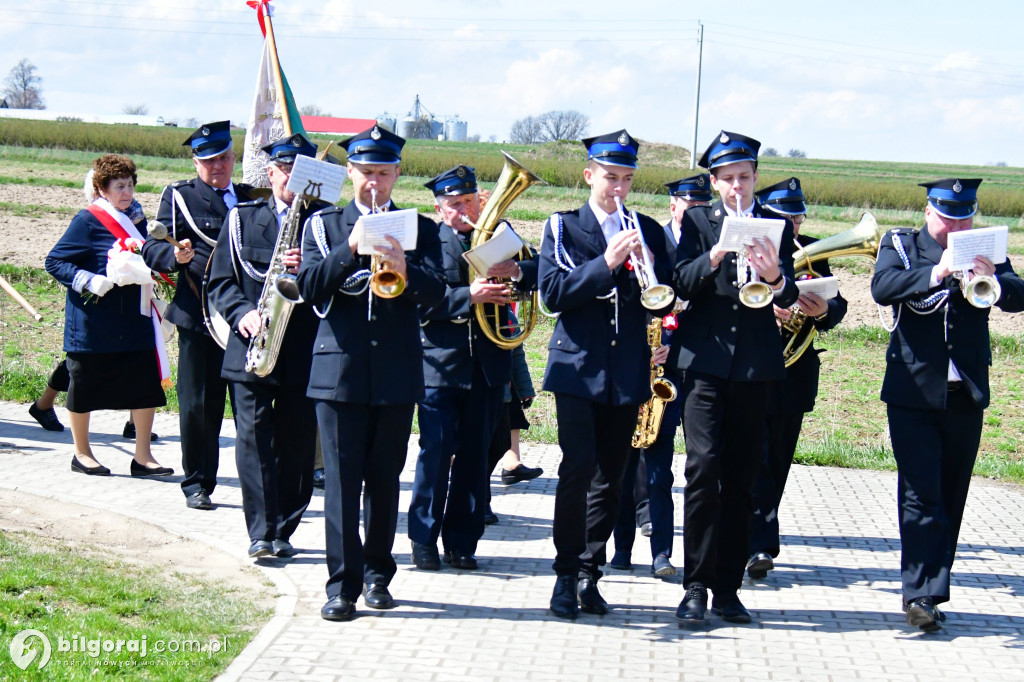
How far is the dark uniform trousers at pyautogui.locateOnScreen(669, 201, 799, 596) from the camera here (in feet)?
19.6

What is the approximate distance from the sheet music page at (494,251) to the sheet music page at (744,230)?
1.23 meters

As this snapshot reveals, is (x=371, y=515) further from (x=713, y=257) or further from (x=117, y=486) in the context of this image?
(x=117, y=486)

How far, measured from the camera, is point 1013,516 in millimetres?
8812

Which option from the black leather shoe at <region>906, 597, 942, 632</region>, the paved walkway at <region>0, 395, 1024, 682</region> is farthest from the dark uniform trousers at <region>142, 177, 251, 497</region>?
the black leather shoe at <region>906, 597, 942, 632</region>

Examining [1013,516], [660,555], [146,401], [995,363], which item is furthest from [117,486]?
[995,363]

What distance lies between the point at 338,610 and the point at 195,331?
277 centimetres

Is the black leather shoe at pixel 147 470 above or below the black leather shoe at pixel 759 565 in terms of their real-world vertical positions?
below

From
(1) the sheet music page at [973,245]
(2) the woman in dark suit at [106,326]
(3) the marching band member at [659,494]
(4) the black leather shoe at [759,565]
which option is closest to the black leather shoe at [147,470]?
(2) the woman in dark suit at [106,326]

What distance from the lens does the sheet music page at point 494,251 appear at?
628 cm

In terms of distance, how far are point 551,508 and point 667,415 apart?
173 centimetres

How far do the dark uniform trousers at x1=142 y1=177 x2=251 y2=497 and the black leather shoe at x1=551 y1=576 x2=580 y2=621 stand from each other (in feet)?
9.94

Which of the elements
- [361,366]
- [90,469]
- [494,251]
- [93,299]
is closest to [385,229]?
[361,366]

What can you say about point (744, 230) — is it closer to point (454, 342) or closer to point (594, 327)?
point (594, 327)

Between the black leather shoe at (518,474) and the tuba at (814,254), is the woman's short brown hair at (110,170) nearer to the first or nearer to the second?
the black leather shoe at (518,474)
